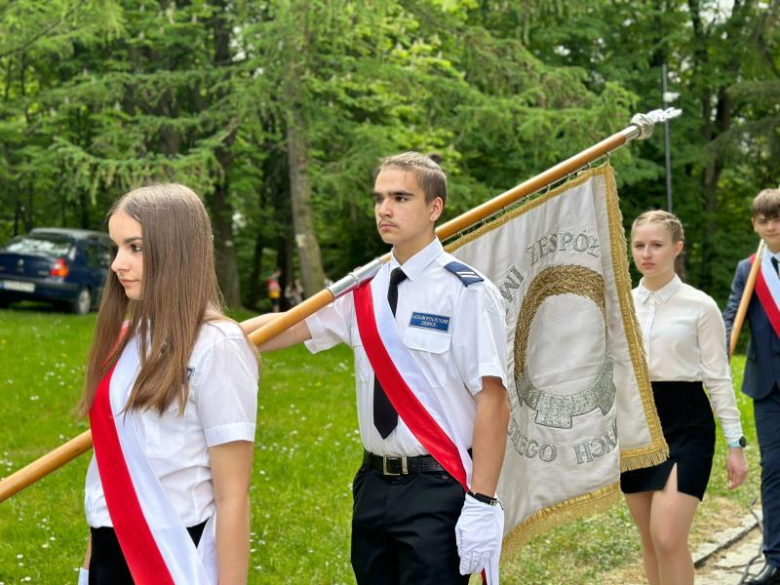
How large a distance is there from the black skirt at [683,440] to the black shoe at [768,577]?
1506 mm

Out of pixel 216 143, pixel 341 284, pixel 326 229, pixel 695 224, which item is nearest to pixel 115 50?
pixel 216 143

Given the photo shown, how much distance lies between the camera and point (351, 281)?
13.0 feet

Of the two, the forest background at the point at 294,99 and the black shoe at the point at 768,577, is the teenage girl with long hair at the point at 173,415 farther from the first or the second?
the forest background at the point at 294,99

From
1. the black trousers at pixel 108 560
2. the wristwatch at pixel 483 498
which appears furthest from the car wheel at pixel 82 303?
the black trousers at pixel 108 560

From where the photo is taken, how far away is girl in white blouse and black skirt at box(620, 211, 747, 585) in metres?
5.38

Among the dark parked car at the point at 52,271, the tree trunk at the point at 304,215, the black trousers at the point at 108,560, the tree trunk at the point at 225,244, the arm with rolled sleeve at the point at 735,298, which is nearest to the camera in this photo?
the black trousers at the point at 108,560

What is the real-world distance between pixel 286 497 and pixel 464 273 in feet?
15.3

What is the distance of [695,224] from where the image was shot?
110 ft

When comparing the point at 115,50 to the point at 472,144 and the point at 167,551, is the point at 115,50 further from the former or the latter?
the point at 167,551

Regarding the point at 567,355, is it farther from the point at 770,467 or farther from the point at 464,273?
the point at 770,467

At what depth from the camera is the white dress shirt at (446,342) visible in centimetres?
366

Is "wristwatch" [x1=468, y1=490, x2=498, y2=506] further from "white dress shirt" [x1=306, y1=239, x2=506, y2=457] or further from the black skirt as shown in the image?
the black skirt

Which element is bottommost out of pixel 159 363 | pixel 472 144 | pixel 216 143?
pixel 159 363

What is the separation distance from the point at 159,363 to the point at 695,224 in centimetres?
3228
